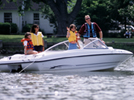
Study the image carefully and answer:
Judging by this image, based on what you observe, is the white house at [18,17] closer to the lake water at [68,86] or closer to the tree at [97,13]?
the tree at [97,13]

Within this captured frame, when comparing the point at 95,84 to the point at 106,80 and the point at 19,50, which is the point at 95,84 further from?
the point at 19,50

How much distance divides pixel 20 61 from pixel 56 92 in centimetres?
412

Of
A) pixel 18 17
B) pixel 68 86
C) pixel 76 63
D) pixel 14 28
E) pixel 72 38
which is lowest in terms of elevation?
pixel 68 86

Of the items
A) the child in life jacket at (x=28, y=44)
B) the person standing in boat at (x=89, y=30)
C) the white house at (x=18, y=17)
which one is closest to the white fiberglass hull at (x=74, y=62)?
the child in life jacket at (x=28, y=44)

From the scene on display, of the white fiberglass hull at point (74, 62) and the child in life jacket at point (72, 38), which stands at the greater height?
the child in life jacket at point (72, 38)

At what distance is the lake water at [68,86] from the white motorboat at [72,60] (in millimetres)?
357

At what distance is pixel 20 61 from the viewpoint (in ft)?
42.9

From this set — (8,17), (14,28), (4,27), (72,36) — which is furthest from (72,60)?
(8,17)

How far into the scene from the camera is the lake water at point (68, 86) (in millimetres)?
8703

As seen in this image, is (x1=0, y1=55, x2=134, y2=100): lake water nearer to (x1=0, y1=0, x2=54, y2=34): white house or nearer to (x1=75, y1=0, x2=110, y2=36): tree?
(x1=75, y1=0, x2=110, y2=36): tree

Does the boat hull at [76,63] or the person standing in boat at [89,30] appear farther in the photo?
the person standing in boat at [89,30]

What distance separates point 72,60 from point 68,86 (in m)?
2.76

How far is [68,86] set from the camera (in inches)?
398

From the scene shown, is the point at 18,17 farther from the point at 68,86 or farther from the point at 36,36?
the point at 68,86
